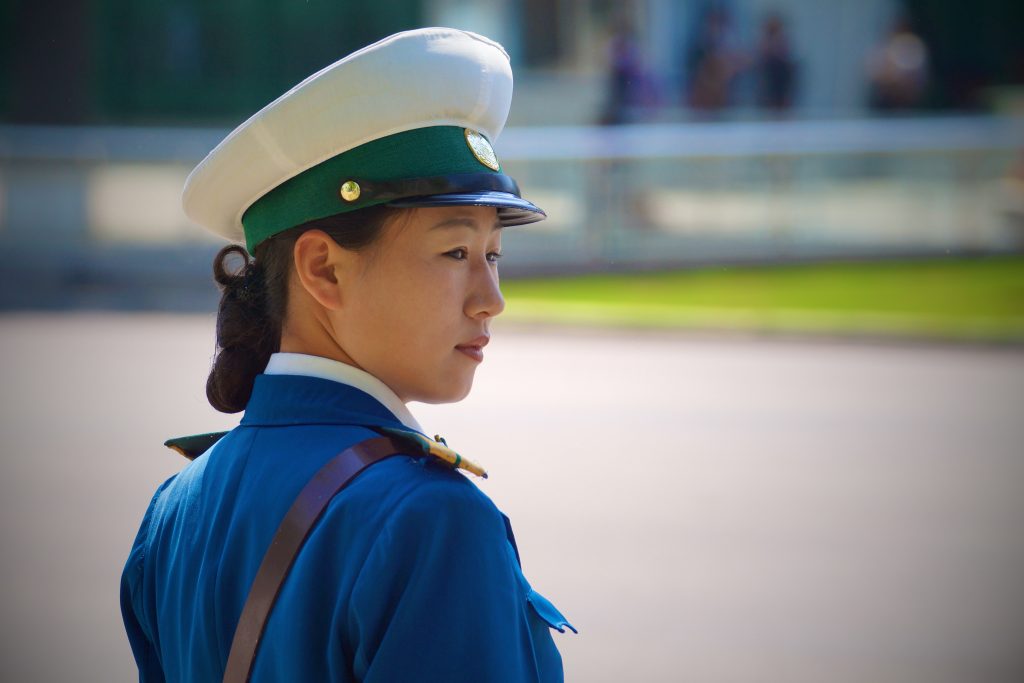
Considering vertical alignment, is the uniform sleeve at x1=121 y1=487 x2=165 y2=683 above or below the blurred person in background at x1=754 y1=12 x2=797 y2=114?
below

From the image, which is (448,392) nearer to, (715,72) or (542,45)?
(715,72)

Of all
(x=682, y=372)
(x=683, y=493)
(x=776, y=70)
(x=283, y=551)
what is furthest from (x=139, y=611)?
(x=776, y=70)

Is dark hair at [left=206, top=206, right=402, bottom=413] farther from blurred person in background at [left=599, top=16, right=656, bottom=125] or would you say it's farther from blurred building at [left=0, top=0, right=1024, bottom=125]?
blurred building at [left=0, top=0, right=1024, bottom=125]

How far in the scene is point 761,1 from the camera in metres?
23.9

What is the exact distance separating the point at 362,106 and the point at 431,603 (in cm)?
63

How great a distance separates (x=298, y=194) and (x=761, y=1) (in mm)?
23738

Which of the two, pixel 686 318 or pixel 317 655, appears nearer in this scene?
pixel 317 655

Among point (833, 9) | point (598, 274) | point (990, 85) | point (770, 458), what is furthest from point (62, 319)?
point (990, 85)

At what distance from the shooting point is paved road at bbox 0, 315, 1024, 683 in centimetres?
455

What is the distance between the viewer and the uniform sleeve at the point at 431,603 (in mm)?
1291

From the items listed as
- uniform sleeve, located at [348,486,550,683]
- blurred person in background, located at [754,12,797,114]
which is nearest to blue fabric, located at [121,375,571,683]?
uniform sleeve, located at [348,486,550,683]

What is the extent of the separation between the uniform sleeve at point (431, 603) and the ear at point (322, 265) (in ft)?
1.18

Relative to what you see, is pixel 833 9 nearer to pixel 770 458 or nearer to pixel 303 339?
pixel 770 458

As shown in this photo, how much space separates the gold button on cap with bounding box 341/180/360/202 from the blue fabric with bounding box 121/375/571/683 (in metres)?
0.23
